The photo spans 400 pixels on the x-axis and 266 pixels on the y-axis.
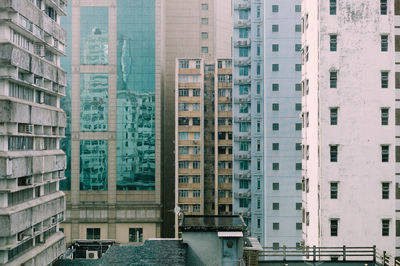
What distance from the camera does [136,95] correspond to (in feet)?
281

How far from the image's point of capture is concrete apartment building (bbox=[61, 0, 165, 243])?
85.2m

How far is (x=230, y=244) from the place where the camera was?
27.5 meters

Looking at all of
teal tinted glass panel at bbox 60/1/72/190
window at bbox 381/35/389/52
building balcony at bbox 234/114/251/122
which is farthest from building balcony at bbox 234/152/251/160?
window at bbox 381/35/389/52

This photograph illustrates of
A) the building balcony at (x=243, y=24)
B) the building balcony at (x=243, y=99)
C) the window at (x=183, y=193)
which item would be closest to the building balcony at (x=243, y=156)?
the building balcony at (x=243, y=99)

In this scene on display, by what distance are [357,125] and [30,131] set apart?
27.9 m

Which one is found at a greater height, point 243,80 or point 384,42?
point 243,80

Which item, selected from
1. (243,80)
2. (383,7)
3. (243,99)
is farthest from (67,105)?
(383,7)

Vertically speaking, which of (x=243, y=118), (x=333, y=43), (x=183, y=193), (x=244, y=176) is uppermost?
(x=333, y=43)

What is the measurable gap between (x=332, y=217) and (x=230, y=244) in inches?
757

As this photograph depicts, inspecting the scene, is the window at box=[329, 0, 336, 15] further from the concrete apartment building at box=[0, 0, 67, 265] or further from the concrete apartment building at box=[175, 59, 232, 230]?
the concrete apartment building at box=[175, 59, 232, 230]

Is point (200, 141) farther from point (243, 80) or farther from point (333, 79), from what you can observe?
point (333, 79)

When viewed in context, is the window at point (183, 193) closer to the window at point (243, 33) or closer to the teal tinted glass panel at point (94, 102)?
the teal tinted glass panel at point (94, 102)

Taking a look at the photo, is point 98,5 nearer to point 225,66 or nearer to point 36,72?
point 225,66

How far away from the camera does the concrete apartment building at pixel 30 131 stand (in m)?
36.8
